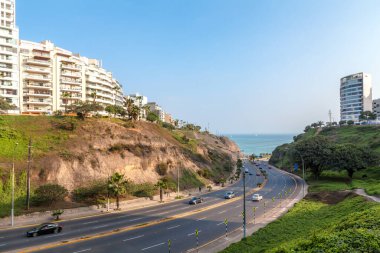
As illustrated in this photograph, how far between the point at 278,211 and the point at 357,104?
185994 millimetres

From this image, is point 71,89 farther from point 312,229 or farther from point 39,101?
point 312,229

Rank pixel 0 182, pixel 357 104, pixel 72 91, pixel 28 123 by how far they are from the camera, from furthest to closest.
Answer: pixel 357 104 → pixel 72 91 → pixel 28 123 → pixel 0 182

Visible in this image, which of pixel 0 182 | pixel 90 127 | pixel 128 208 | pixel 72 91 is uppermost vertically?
pixel 72 91

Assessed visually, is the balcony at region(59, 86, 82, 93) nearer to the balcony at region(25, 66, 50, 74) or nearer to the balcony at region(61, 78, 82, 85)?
the balcony at region(61, 78, 82, 85)

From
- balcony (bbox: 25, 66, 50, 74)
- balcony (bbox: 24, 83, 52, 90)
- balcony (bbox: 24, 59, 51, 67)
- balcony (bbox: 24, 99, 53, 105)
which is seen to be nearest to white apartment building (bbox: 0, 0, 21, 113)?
balcony (bbox: 24, 99, 53, 105)

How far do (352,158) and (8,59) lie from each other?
10188 centimetres

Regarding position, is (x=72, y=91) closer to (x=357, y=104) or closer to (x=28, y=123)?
(x=28, y=123)

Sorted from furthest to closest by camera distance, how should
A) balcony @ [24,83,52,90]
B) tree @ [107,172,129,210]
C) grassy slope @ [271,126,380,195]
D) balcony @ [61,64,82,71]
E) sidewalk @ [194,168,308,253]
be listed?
balcony @ [61,64,82,71] → balcony @ [24,83,52,90] → grassy slope @ [271,126,380,195] → tree @ [107,172,129,210] → sidewalk @ [194,168,308,253]

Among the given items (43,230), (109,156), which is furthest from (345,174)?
(43,230)

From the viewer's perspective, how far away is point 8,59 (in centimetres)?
8200

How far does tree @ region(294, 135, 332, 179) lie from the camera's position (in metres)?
84.9

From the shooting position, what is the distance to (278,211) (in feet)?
155

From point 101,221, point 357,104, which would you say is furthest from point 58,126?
point 357,104

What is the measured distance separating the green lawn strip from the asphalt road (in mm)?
5501
